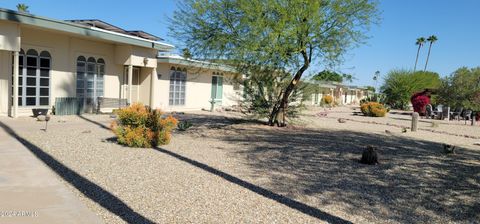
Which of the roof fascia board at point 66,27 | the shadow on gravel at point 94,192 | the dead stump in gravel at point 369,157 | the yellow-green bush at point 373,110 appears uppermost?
the roof fascia board at point 66,27

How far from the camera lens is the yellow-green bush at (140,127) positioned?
31.0ft

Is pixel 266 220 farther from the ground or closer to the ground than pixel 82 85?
closer to the ground

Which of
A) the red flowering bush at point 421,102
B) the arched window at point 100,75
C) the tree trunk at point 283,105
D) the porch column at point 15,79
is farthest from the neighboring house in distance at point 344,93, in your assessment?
the porch column at point 15,79

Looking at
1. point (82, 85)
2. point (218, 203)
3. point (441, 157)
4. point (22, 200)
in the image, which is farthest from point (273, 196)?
point (82, 85)

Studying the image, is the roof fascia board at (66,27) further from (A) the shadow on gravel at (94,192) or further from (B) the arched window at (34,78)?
(A) the shadow on gravel at (94,192)

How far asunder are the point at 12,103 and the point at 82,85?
3433mm

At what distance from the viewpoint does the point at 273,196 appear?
5.94 meters

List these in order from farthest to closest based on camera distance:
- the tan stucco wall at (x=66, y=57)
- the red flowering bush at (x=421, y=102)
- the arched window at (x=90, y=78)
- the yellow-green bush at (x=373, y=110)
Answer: the red flowering bush at (x=421, y=102), the yellow-green bush at (x=373, y=110), the arched window at (x=90, y=78), the tan stucco wall at (x=66, y=57)

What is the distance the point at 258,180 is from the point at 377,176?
8.27 ft

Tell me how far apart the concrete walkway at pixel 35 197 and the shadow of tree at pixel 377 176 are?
3.05 metres

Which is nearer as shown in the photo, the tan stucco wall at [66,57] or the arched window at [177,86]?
the tan stucco wall at [66,57]

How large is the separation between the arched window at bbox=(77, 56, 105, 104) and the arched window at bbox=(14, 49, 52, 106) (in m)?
1.64

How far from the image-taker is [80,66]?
17.0m

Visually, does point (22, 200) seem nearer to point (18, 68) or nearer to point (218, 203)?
point (218, 203)
